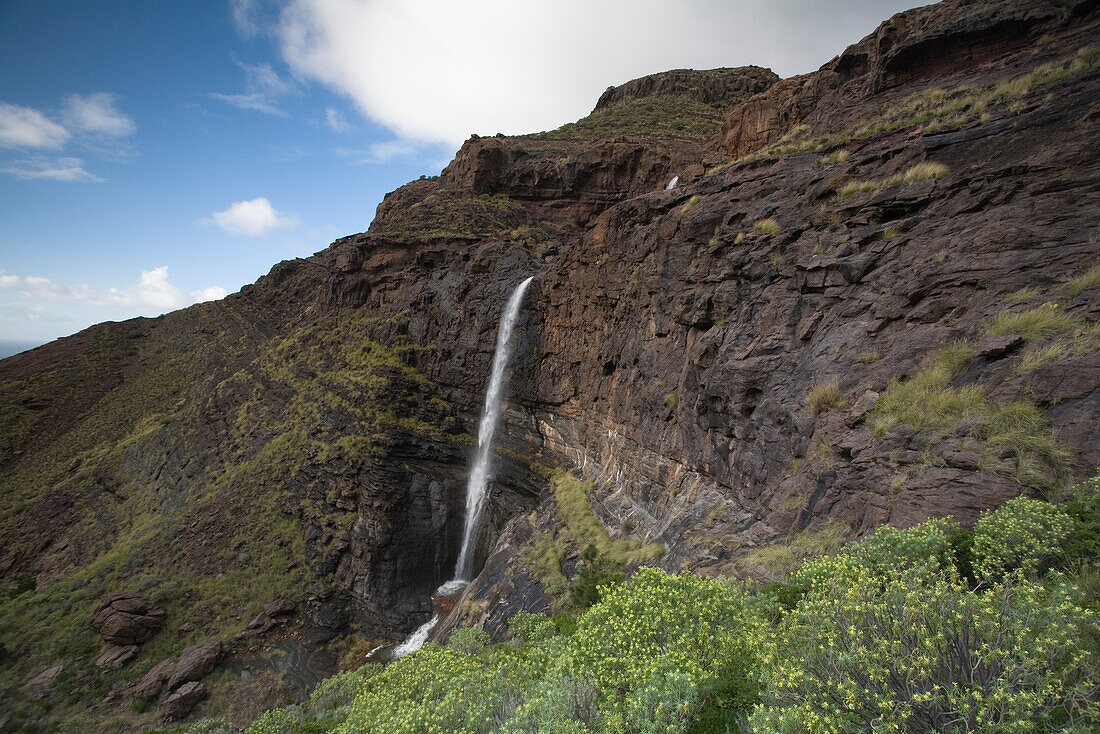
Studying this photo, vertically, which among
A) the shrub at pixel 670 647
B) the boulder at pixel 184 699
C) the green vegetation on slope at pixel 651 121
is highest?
the green vegetation on slope at pixel 651 121

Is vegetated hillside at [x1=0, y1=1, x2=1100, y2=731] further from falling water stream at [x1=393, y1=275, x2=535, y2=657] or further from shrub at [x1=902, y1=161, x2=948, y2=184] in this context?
falling water stream at [x1=393, y1=275, x2=535, y2=657]

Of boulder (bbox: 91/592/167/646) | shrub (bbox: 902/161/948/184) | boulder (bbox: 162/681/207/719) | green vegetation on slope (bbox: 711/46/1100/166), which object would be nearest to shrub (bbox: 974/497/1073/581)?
shrub (bbox: 902/161/948/184)

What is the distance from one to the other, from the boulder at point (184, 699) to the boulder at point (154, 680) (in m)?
0.89

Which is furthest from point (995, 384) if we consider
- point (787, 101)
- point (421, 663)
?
point (787, 101)

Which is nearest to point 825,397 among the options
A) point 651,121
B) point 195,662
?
point 195,662

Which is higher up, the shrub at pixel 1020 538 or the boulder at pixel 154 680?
the shrub at pixel 1020 538

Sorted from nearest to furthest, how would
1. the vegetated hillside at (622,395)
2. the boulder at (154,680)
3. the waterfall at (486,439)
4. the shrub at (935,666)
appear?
the shrub at (935,666), the vegetated hillside at (622,395), the boulder at (154,680), the waterfall at (486,439)

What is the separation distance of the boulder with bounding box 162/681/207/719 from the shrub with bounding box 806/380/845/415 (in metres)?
27.3

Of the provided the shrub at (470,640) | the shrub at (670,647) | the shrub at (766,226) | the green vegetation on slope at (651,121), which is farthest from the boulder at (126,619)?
the green vegetation on slope at (651,121)

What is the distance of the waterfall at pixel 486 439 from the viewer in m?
27.7

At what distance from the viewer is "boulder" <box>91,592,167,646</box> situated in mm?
22812

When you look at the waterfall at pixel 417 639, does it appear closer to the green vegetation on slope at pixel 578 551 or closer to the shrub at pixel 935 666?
the green vegetation on slope at pixel 578 551

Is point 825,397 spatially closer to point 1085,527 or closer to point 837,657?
point 1085,527

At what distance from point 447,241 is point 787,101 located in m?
27.6
